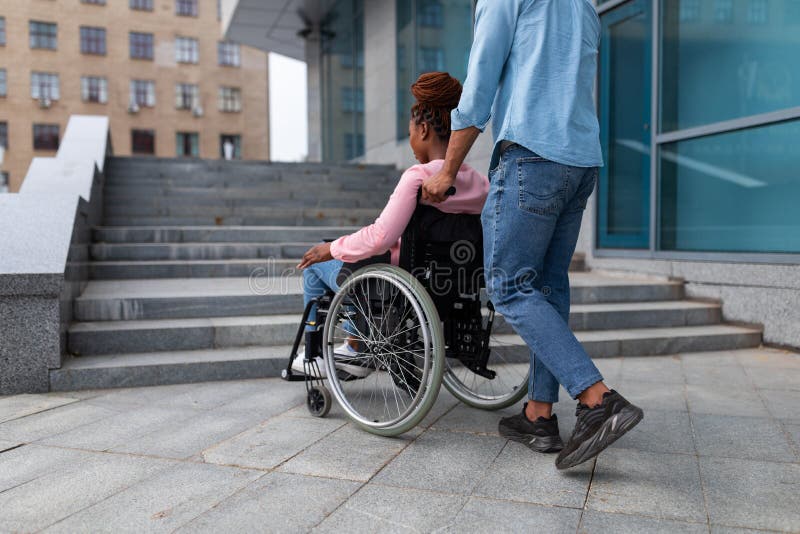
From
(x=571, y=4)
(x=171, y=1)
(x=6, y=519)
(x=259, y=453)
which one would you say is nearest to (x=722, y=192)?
(x=571, y=4)

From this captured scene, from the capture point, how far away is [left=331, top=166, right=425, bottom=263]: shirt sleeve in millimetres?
2607

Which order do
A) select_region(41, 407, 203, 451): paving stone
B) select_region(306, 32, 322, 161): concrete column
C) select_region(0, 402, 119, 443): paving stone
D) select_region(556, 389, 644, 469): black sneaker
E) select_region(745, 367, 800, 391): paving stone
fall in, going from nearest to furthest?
select_region(556, 389, 644, 469): black sneaker
select_region(41, 407, 203, 451): paving stone
select_region(0, 402, 119, 443): paving stone
select_region(745, 367, 800, 391): paving stone
select_region(306, 32, 322, 161): concrete column

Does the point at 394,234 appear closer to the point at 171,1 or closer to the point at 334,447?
the point at 334,447

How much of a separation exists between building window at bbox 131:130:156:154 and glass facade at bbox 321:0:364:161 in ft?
89.1

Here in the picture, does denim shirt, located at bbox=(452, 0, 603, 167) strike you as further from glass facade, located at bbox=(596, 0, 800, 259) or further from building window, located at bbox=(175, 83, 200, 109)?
building window, located at bbox=(175, 83, 200, 109)

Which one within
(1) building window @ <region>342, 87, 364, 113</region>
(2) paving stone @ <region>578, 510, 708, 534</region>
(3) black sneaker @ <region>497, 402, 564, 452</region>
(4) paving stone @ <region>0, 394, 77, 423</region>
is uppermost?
(1) building window @ <region>342, 87, 364, 113</region>

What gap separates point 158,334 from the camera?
4070mm

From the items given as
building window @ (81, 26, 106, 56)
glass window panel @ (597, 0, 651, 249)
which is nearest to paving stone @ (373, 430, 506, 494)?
glass window panel @ (597, 0, 651, 249)

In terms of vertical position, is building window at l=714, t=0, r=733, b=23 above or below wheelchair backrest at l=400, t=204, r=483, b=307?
above

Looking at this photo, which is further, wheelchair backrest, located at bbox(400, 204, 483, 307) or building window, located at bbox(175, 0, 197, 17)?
building window, located at bbox(175, 0, 197, 17)

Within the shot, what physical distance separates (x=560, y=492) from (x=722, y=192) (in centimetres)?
453

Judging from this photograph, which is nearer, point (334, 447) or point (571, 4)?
point (571, 4)

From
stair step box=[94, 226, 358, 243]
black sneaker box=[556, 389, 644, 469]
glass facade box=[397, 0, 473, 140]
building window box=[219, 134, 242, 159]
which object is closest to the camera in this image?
black sneaker box=[556, 389, 644, 469]

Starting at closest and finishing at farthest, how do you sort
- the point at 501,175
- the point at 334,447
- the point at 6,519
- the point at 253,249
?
the point at 6,519 < the point at 501,175 < the point at 334,447 < the point at 253,249
